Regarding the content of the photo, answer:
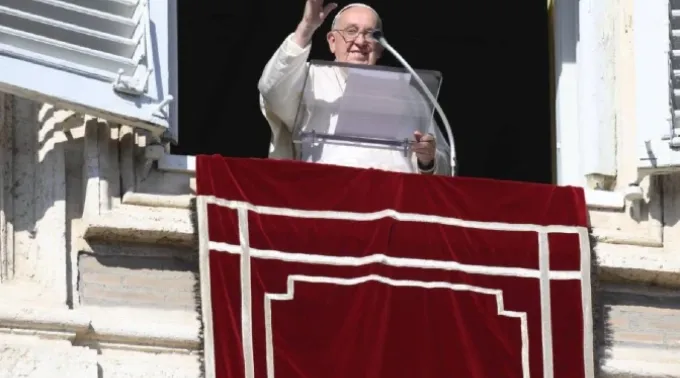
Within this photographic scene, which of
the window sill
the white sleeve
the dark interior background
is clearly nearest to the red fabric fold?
the window sill

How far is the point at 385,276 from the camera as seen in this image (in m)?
11.7

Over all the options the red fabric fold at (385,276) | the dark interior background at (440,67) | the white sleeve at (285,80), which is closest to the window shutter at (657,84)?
the red fabric fold at (385,276)

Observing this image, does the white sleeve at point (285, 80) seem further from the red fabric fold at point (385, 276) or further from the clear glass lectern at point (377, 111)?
the red fabric fold at point (385, 276)

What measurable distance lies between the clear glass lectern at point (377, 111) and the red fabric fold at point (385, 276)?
0.35 meters

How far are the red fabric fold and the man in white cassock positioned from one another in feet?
0.88

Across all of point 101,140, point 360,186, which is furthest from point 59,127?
point 360,186

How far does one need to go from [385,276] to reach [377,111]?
27.1 inches

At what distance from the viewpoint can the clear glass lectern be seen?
12.2 m

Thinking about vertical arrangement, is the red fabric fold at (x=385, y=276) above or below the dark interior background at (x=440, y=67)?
below

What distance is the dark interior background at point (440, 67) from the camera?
14.4 meters

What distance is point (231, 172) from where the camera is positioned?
11758 millimetres

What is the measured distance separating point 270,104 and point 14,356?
141 centimetres

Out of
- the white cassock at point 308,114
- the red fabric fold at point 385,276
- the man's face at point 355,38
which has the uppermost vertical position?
the man's face at point 355,38

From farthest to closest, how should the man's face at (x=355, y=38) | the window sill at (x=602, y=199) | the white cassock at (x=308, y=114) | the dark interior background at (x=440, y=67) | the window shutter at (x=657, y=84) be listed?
the dark interior background at (x=440, y=67), the man's face at (x=355, y=38), the white cassock at (x=308, y=114), the window shutter at (x=657, y=84), the window sill at (x=602, y=199)
